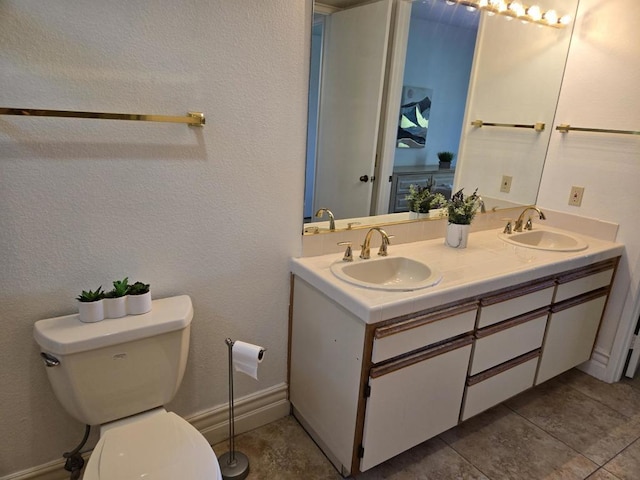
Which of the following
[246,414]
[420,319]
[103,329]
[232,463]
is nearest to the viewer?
[103,329]

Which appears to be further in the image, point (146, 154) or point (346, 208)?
point (346, 208)

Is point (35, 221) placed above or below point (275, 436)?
above

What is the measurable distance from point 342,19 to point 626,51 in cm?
155

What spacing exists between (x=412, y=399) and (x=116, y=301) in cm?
114

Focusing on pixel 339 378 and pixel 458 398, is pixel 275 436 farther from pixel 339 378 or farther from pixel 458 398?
pixel 458 398

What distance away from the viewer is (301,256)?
1.85 m

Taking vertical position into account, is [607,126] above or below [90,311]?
above

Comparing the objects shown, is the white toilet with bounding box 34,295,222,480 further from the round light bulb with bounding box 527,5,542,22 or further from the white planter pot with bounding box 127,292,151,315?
the round light bulb with bounding box 527,5,542,22

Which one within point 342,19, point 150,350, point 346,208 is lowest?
point 150,350

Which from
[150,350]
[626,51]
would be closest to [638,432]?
[626,51]

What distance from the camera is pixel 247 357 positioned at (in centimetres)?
150

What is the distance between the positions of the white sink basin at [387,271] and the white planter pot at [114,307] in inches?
30.3

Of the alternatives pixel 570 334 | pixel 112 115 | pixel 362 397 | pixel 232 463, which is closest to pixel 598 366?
pixel 570 334

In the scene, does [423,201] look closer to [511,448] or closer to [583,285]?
[583,285]
